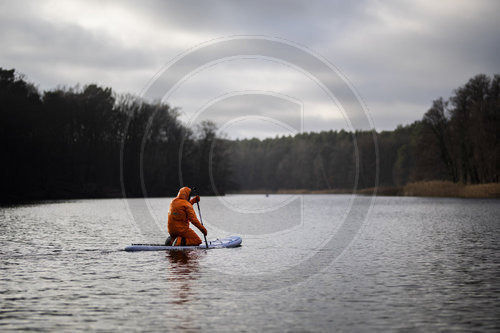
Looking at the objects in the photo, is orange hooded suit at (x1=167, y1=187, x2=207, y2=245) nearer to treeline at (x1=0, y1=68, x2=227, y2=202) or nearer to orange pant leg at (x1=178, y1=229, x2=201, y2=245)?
orange pant leg at (x1=178, y1=229, x2=201, y2=245)

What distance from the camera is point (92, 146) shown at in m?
98.3

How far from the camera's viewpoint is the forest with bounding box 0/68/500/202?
76.2 meters

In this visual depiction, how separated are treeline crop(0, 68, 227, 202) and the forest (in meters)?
0.17

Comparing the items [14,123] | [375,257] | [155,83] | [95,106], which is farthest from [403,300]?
[95,106]

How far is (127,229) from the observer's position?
107ft

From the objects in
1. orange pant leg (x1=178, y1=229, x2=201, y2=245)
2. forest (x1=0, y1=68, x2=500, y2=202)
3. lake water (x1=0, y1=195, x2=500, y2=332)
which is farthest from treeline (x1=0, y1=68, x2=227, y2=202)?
orange pant leg (x1=178, y1=229, x2=201, y2=245)

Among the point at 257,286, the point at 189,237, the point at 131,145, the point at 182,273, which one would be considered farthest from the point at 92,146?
the point at 257,286

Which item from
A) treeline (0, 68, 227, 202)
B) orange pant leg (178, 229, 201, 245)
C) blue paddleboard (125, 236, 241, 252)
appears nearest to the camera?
blue paddleboard (125, 236, 241, 252)

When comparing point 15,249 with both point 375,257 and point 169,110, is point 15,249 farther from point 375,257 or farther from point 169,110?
point 169,110

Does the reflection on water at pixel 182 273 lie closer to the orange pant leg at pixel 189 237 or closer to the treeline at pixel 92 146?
the orange pant leg at pixel 189 237

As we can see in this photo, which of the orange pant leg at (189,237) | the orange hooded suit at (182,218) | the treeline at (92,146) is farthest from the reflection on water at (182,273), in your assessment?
the treeline at (92,146)

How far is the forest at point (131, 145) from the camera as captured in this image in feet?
250

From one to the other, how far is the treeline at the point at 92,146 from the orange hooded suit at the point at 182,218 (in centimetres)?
5480

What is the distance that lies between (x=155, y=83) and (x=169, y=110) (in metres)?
61.6
